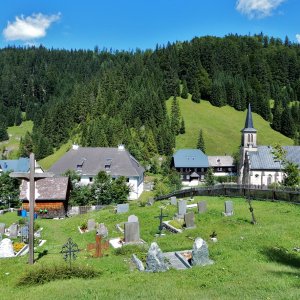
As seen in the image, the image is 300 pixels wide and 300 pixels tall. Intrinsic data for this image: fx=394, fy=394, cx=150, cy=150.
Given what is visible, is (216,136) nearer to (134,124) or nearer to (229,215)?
(134,124)

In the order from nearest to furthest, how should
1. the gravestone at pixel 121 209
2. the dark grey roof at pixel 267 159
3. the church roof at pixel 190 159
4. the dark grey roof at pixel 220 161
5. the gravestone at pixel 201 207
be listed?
the gravestone at pixel 201 207
the gravestone at pixel 121 209
the dark grey roof at pixel 267 159
the church roof at pixel 190 159
the dark grey roof at pixel 220 161

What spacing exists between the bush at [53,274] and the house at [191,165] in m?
83.0

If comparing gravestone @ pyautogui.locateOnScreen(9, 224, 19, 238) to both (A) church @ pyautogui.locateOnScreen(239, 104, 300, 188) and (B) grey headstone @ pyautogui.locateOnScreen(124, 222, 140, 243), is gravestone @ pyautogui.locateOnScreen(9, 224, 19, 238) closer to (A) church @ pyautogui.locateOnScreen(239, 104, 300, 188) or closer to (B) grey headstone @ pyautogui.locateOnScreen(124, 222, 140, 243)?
(B) grey headstone @ pyautogui.locateOnScreen(124, 222, 140, 243)

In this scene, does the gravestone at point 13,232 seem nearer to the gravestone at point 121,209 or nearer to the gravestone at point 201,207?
the gravestone at point 121,209

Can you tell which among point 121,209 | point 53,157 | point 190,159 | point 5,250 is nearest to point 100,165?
point 190,159

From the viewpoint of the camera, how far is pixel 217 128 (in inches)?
5172

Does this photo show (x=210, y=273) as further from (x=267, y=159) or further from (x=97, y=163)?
(x=267, y=159)

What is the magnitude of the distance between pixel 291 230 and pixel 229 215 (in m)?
8.15

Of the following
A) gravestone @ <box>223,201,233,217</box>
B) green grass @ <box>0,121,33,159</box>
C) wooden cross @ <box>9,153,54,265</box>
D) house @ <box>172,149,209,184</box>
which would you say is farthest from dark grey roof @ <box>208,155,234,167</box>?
wooden cross @ <box>9,153,54,265</box>

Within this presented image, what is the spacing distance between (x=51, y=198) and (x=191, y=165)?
53.4m

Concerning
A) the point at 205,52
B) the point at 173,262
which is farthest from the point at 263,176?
the point at 205,52

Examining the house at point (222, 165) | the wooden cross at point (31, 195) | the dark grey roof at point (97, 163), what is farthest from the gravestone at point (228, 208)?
the house at point (222, 165)

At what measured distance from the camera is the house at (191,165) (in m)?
99.4

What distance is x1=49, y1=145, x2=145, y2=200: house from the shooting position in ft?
242
